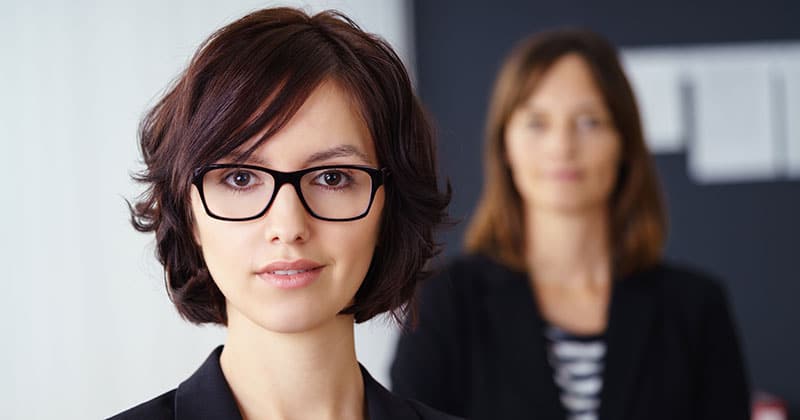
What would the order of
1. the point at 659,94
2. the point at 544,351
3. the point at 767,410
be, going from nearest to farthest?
the point at 544,351 < the point at 767,410 < the point at 659,94

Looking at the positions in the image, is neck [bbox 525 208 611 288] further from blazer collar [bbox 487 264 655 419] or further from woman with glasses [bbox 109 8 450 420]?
woman with glasses [bbox 109 8 450 420]

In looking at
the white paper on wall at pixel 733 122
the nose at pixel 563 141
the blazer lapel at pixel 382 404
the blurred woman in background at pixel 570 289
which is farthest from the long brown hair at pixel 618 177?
the white paper on wall at pixel 733 122

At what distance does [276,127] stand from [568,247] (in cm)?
107

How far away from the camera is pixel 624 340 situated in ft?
5.86

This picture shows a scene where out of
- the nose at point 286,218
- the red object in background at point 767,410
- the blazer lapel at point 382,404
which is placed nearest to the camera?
the nose at point 286,218

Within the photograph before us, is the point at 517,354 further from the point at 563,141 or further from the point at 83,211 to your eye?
the point at 83,211

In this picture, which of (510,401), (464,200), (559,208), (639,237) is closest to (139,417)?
(510,401)

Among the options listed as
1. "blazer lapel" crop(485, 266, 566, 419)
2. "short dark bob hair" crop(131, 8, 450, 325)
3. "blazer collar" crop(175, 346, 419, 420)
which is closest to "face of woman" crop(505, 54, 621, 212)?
"blazer lapel" crop(485, 266, 566, 419)

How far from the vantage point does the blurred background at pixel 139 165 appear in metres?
1.41

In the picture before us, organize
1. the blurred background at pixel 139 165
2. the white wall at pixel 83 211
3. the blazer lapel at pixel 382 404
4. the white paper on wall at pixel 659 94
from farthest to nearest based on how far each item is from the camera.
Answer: the white paper on wall at pixel 659 94, the blurred background at pixel 139 165, the white wall at pixel 83 211, the blazer lapel at pixel 382 404

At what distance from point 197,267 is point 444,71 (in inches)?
94.2

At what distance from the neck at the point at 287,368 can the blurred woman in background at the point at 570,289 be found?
0.68m

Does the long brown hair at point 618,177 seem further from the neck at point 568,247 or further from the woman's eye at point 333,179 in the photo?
the woman's eye at point 333,179

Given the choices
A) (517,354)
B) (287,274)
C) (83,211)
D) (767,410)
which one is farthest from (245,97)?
(767,410)
